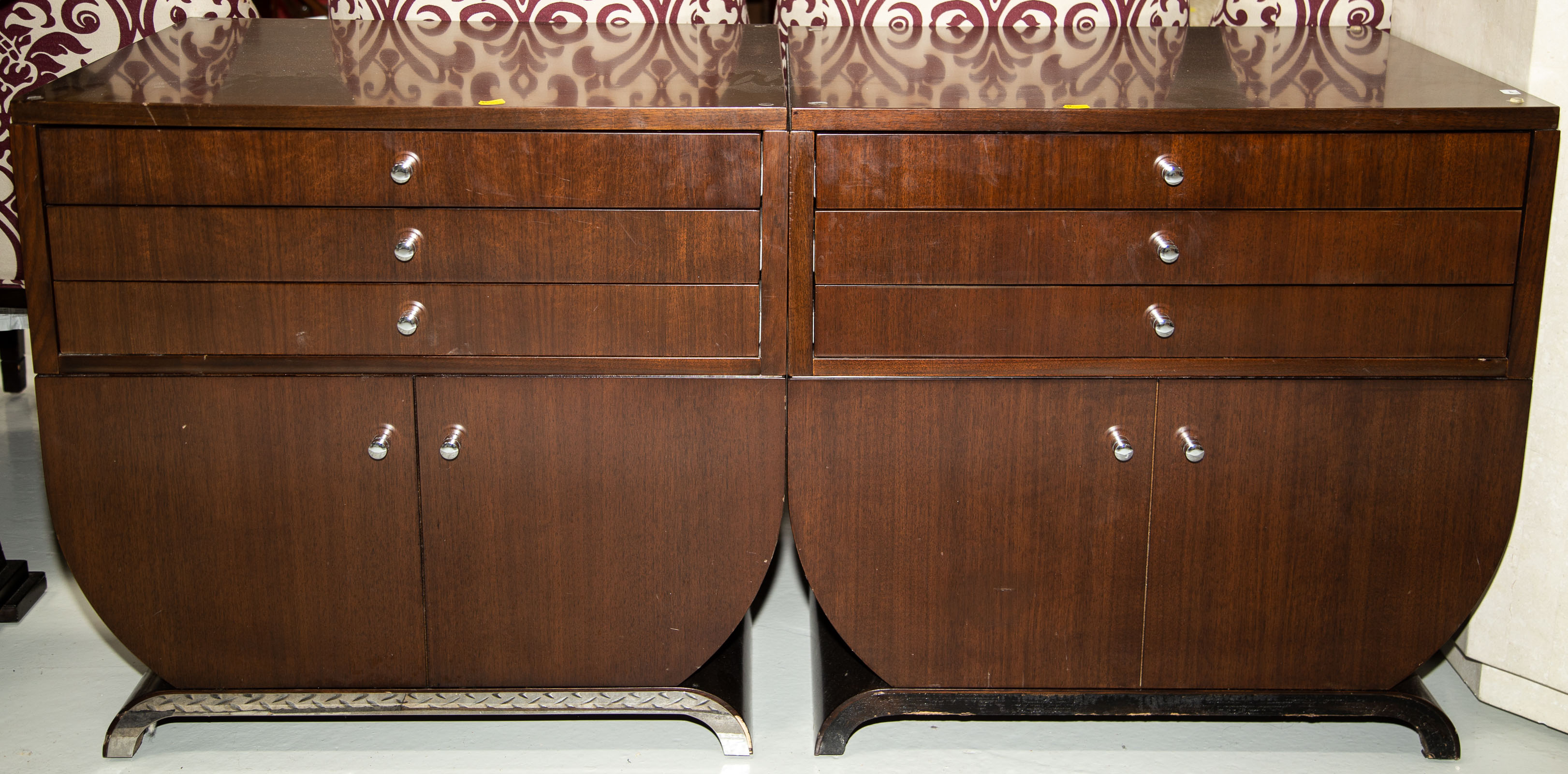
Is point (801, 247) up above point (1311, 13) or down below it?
below

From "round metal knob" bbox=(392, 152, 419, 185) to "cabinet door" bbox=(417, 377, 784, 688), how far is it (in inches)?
8.3

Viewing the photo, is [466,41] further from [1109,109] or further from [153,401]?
[1109,109]

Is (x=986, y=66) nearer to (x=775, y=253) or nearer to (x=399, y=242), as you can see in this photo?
(x=775, y=253)

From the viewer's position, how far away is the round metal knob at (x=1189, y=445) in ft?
4.64

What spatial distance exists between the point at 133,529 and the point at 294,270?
0.34 m

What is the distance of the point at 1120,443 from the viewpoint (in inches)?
55.8

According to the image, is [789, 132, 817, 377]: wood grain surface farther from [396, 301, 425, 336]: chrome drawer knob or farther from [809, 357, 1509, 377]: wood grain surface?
[396, 301, 425, 336]: chrome drawer knob

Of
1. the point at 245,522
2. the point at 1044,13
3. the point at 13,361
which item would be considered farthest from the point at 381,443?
the point at 13,361

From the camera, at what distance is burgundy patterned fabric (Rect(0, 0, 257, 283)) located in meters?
1.81

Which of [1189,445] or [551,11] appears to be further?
[551,11]

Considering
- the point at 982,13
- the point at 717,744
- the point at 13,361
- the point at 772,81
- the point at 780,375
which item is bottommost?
the point at 717,744

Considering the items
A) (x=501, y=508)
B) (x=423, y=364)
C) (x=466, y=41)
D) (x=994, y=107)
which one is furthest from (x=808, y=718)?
(x=466, y=41)

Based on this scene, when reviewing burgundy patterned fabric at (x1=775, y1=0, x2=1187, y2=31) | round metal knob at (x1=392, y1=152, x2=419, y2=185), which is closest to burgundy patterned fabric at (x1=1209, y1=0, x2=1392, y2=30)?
burgundy patterned fabric at (x1=775, y1=0, x2=1187, y2=31)

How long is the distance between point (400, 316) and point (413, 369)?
0.06 meters
